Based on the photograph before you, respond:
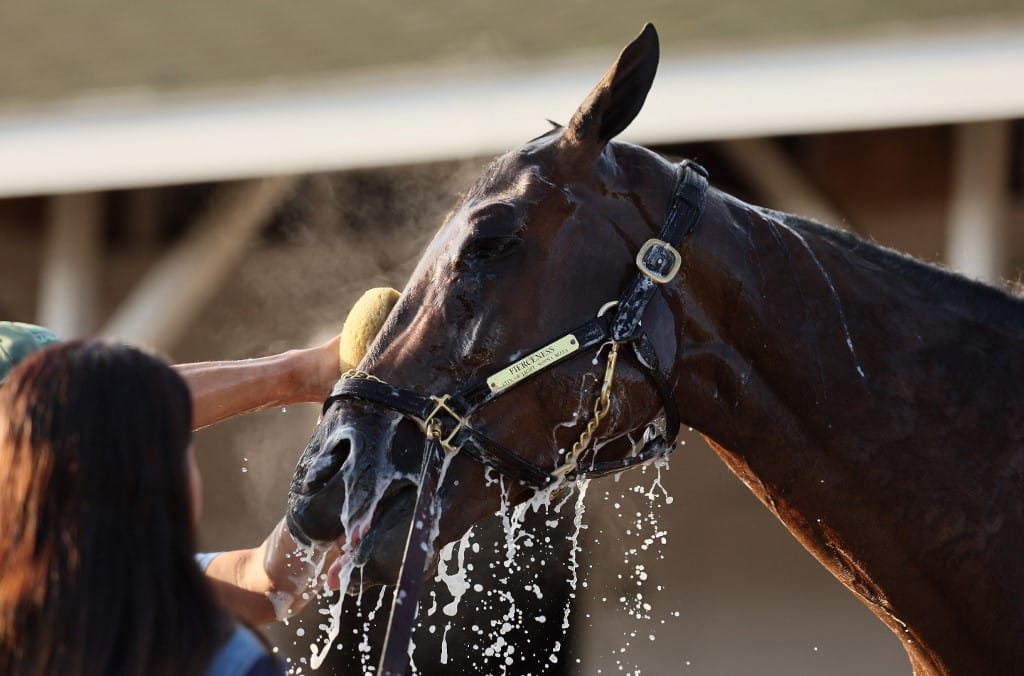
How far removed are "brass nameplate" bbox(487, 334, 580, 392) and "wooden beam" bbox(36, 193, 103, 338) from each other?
5.13 metres

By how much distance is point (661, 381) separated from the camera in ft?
6.86

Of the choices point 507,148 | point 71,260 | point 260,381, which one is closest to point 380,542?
point 260,381

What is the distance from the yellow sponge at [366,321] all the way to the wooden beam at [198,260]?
378cm

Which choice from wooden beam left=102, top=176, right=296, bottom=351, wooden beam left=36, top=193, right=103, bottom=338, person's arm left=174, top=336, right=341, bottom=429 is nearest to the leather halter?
person's arm left=174, top=336, right=341, bottom=429

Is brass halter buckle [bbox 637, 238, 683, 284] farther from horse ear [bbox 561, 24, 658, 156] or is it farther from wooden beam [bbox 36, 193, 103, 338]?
wooden beam [bbox 36, 193, 103, 338]

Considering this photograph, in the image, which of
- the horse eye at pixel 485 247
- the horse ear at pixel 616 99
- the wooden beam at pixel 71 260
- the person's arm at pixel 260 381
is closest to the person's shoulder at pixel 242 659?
the horse eye at pixel 485 247

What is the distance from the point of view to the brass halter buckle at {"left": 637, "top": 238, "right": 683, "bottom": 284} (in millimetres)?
Result: 2098

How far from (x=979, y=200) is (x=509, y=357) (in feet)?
12.0

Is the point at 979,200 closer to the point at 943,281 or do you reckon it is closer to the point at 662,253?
the point at 943,281

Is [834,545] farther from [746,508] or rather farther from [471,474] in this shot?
[746,508]

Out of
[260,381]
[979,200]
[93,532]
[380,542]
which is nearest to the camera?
[93,532]

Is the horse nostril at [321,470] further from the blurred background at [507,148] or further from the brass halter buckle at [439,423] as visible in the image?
the blurred background at [507,148]

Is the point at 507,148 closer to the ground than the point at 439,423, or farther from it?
farther from it

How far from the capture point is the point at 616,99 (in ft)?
7.04
